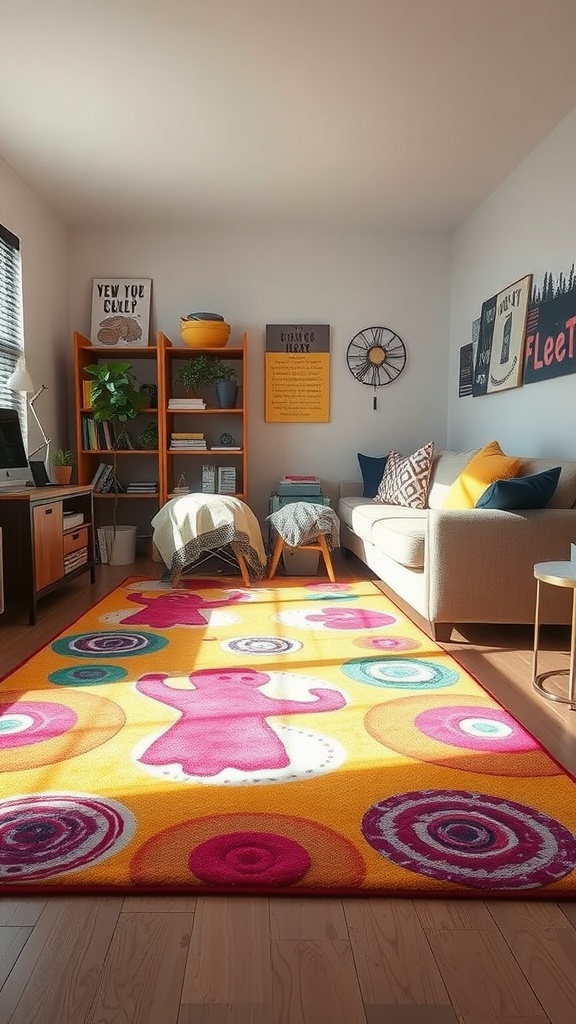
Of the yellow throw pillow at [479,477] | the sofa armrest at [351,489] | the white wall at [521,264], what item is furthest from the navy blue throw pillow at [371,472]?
the yellow throw pillow at [479,477]

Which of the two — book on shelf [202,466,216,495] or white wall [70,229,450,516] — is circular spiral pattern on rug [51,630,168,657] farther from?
white wall [70,229,450,516]

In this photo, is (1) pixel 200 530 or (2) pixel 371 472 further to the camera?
(2) pixel 371 472

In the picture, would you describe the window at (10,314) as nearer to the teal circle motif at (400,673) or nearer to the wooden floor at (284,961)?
the teal circle motif at (400,673)

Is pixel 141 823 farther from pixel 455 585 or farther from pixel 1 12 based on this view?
pixel 1 12

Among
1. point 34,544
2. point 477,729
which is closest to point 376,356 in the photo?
point 34,544

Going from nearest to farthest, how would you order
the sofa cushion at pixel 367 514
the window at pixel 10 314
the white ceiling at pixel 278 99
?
the white ceiling at pixel 278 99 → the sofa cushion at pixel 367 514 → the window at pixel 10 314

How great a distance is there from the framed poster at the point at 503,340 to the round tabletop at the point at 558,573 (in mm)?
2128

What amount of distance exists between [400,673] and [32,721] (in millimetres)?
1286

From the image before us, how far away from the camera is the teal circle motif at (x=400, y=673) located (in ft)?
8.82

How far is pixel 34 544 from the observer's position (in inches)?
142

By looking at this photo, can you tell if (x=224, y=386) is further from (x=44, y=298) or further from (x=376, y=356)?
(x=44, y=298)

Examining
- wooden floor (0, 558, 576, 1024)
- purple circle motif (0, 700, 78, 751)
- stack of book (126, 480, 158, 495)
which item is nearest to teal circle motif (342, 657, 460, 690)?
purple circle motif (0, 700, 78, 751)

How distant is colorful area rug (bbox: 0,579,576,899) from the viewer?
58.7 inches

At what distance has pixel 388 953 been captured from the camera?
1266 millimetres
